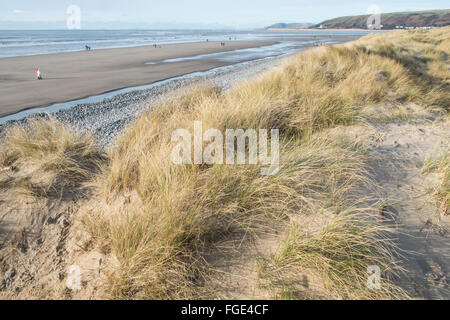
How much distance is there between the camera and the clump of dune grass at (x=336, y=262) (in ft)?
A: 5.73

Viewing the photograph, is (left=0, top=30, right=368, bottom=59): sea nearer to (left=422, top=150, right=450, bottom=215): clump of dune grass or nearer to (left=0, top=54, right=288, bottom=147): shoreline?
(left=0, top=54, right=288, bottom=147): shoreline

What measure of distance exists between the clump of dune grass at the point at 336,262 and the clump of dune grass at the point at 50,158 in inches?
95.2

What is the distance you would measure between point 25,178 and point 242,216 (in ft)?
7.76

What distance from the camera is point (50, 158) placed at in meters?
3.16

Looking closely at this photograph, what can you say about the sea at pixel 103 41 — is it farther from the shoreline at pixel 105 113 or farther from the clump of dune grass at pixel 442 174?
the clump of dune grass at pixel 442 174

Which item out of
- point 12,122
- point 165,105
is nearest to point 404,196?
point 165,105

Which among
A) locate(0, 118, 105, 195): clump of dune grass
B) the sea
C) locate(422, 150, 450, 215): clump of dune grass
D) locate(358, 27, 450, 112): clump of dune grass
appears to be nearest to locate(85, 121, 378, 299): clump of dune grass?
locate(0, 118, 105, 195): clump of dune grass

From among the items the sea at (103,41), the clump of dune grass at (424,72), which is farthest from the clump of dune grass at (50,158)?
the sea at (103,41)

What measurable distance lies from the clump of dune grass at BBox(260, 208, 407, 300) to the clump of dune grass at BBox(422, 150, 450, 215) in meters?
0.97

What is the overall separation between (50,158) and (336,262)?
3.12 m

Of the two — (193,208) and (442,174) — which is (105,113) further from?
(442,174)

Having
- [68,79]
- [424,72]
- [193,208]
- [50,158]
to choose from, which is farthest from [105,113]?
[424,72]

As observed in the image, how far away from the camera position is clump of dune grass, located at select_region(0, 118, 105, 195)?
9.88 ft
